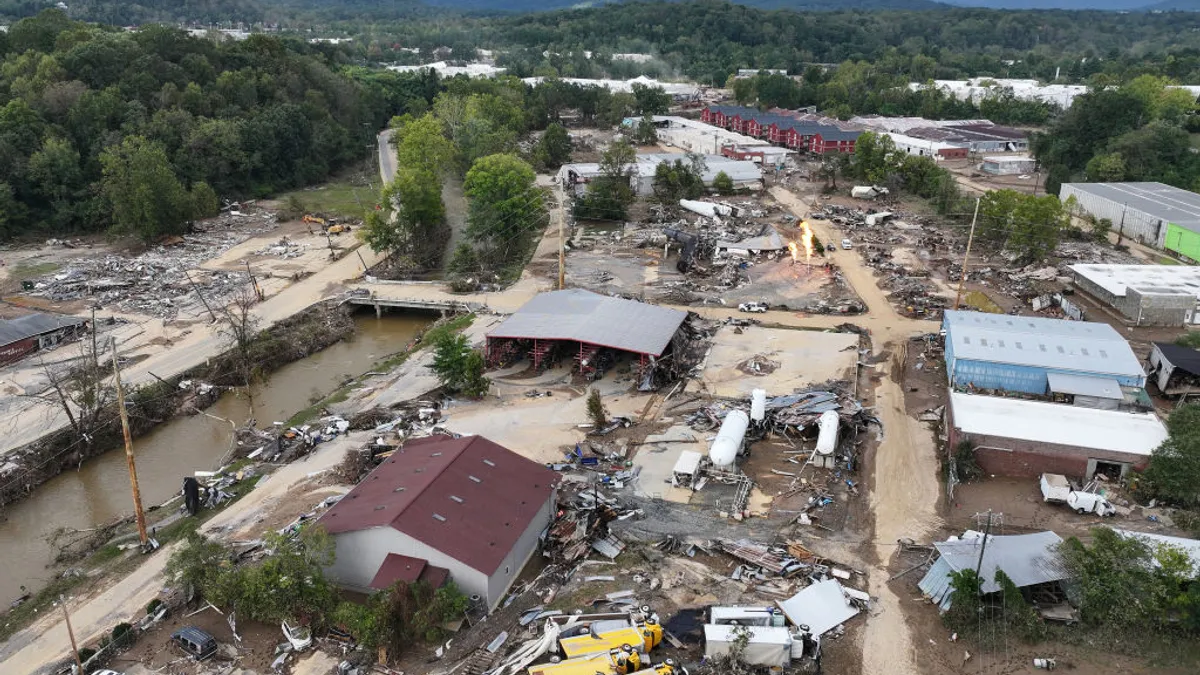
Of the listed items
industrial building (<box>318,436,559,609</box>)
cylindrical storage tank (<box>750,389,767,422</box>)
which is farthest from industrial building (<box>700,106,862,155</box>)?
industrial building (<box>318,436,559,609</box>)

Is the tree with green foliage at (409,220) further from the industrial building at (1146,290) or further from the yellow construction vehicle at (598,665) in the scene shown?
the industrial building at (1146,290)

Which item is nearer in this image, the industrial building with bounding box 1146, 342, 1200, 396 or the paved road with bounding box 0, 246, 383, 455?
the paved road with bounding box 0, 246, 383, 455

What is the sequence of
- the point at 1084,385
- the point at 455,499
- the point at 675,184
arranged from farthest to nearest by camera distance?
the point at 675,184 → the point at 1084,385 → the point at 455,499

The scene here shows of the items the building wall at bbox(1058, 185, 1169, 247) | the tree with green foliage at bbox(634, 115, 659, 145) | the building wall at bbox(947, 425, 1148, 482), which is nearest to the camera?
the building wall at bbox(947, 425, 1148, 482)

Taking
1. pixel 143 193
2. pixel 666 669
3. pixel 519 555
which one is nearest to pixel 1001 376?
pixel 666 669

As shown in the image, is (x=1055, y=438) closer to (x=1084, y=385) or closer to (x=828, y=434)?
(x=1084, y=385)

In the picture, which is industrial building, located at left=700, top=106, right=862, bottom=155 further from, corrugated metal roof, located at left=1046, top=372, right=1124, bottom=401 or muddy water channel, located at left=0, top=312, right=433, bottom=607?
muddy water channel, located at left=0, top=312, right=433, bottom=607
